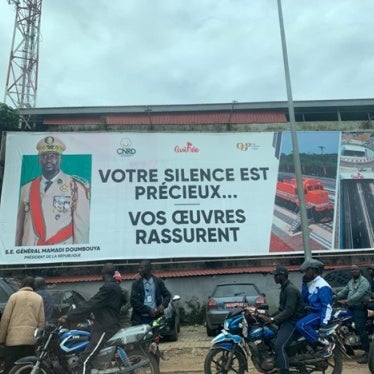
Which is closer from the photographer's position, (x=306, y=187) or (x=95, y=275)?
(x=95, y=275)

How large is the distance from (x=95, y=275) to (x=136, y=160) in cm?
459

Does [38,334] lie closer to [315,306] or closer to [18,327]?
[18,327]

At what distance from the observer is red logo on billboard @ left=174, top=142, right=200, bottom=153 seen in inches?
661

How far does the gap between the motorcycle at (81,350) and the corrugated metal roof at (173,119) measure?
1442 cm

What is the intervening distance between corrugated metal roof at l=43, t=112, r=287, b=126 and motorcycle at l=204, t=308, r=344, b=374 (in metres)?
14.2

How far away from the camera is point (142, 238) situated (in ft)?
50.9

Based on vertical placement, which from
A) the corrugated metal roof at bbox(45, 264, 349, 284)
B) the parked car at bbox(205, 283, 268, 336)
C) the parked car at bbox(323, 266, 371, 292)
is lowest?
the parked car at bbox(205, 283, 268, 336)

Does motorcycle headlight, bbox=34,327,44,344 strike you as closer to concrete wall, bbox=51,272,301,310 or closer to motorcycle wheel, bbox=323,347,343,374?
motorcycle wheel, bbox=323,347,343,374

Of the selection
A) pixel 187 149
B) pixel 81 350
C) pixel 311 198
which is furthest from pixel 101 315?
pixel 311 198

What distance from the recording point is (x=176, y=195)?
52.9 feet

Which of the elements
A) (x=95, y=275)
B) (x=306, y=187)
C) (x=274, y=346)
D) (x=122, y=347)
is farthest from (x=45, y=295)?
(x=306, y=187)

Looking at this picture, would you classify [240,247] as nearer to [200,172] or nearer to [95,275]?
[200,172]

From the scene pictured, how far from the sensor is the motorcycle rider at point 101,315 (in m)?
5.31

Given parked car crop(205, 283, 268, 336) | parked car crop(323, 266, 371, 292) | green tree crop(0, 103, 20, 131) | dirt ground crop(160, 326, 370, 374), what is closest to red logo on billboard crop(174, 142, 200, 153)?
parked car crop(205, 283, 268, 336)
